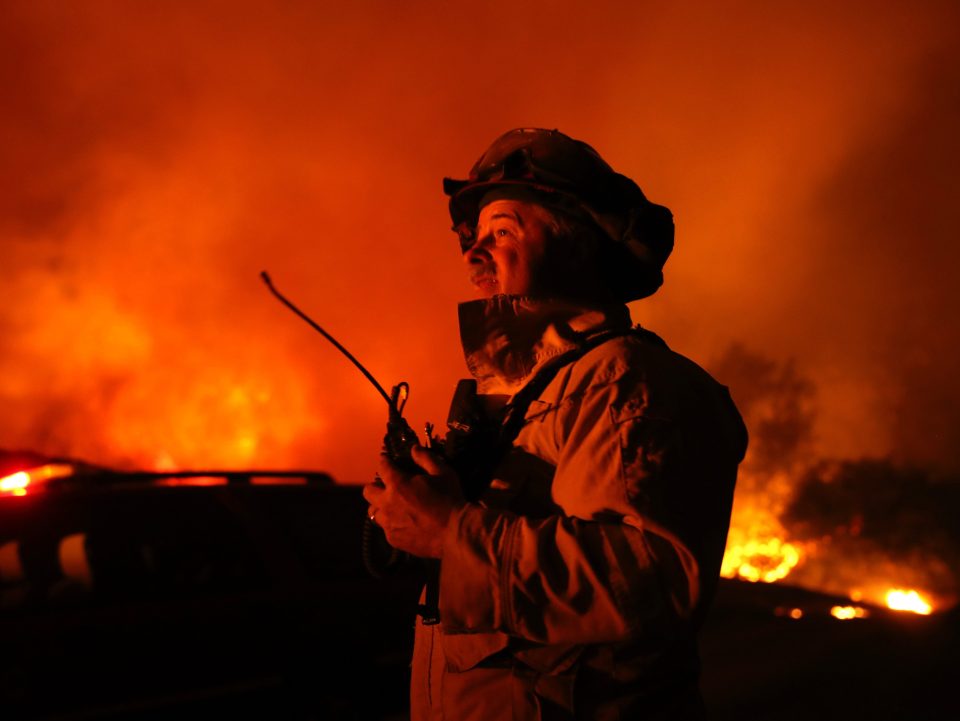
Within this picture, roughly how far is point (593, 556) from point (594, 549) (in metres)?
0.01

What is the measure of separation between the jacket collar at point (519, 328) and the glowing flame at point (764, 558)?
14.4m

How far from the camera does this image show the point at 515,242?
1.79m

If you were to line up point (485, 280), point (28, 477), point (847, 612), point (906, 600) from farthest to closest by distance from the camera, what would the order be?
1. point (906, 600)
2. point (847, 612)
3. point (28, 477)
4. point (485, 280)

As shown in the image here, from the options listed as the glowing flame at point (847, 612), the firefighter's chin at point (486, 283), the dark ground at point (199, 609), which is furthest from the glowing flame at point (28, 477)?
the glowing flame at point (847, 612)

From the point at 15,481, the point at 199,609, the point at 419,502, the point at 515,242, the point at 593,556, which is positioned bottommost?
the point at 593,556

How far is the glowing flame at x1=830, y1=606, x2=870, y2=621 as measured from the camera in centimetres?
→ 729

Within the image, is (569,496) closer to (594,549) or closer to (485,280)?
(594,549)

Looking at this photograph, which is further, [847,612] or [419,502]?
[847,612]

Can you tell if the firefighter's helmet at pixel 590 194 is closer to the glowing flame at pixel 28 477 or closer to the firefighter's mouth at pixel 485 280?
the firefighter's mouth at pixel 485 280

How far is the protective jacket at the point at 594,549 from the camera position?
1.20 m

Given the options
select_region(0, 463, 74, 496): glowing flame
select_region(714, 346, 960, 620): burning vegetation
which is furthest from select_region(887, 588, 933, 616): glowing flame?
select_region(0, 463, 74, 496): glowing flame

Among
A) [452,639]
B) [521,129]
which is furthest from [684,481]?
[521,129]

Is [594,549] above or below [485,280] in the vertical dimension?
below

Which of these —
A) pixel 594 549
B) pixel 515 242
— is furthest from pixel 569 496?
pixel 515 242
